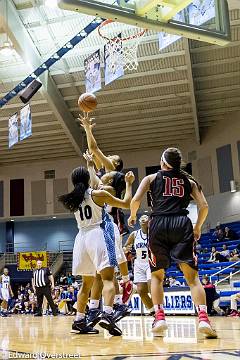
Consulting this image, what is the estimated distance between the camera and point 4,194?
2720cm

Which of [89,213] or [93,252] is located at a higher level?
[89,213]

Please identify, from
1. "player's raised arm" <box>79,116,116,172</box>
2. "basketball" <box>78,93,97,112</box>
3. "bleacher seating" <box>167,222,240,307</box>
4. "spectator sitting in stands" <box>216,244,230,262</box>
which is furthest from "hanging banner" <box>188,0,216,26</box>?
"spectator sitting in stands" <box>216,244,230,262</box>

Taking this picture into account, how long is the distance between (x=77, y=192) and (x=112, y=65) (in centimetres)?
940

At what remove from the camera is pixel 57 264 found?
24.9 meters

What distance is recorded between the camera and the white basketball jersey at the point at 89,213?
4.85 meters

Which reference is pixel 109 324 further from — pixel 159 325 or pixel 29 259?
pixel 29 259

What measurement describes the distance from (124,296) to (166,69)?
524 inches

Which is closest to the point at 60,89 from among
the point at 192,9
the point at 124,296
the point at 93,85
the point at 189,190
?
the point at 93,85

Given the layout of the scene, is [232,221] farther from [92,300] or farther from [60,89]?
[92,300]

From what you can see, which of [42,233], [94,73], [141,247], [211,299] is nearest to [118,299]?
[141,247]

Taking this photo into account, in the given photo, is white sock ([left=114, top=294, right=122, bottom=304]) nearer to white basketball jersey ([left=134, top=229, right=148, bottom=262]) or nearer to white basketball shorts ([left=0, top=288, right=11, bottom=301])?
white basketball jersey ([left=134, top=229, right=148, bottom=262])

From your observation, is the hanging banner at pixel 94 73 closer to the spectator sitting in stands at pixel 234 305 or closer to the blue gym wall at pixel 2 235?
the spectator sitting in stands at pixel 234 305

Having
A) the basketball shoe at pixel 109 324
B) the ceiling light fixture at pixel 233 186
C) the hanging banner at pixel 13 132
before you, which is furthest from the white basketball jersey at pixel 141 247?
the ceiling light fixture at pixel 233 186

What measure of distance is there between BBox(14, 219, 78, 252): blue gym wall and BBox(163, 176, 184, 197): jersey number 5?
78.3 ft
